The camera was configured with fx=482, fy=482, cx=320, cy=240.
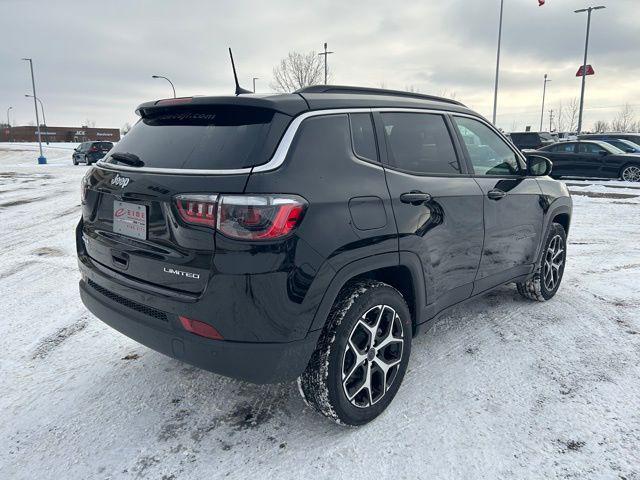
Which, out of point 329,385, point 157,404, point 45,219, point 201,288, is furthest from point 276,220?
point 45,219

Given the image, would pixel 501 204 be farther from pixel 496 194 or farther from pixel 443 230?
pixel 443 230

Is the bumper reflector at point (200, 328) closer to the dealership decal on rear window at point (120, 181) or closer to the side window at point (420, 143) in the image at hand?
the dealership decal on rear window at point (120, 181)

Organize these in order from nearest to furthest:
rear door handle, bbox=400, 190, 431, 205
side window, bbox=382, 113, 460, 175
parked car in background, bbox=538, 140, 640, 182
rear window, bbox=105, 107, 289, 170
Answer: rear window, bbox=105, 107, 289, 170, rear door handle, bbox=400, 190, 431, 205, side window, bbox=382, 113, 460, 175, parked car in background, bbox=538, 140, 640, 182

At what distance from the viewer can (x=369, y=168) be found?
8.59ft

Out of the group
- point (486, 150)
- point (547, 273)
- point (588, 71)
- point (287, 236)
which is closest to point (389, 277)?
point (287, 236)

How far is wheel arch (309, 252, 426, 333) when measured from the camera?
2359 mm

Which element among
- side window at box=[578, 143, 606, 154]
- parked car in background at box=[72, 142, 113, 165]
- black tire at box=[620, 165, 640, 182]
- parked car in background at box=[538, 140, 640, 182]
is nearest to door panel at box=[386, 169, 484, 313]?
parked car in background at box=[538, 140, 640, 182]

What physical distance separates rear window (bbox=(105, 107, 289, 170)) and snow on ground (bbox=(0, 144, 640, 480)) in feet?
4.66

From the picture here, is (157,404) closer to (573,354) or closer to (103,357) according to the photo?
(103,357)

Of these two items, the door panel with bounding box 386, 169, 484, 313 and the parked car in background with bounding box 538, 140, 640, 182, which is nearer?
the door panel with bounding box 386, 169, 484, 313

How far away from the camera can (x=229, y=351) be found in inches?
87.4

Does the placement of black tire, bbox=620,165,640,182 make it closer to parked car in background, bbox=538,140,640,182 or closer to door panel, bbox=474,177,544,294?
parked car in background, bbox=538,140,640,182

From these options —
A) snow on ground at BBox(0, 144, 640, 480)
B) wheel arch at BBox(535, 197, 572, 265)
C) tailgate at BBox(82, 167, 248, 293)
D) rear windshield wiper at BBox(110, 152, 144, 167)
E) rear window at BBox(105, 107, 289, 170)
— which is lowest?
snow on ground at BBox(0, 144, 640, 480)

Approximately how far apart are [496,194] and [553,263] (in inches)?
58.0
